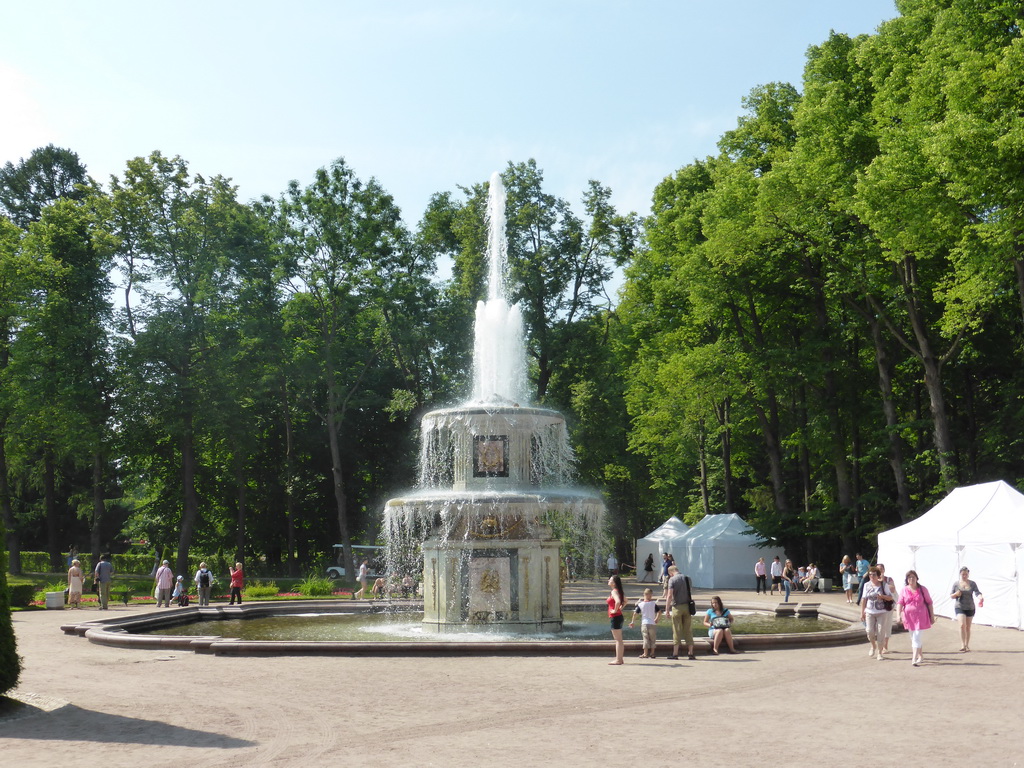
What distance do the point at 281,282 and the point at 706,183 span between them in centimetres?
1930

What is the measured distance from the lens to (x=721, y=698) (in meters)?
12.0

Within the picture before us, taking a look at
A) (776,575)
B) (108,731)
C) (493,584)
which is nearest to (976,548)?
(493,584)

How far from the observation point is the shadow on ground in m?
9.71

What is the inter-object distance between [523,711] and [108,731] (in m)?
4.30

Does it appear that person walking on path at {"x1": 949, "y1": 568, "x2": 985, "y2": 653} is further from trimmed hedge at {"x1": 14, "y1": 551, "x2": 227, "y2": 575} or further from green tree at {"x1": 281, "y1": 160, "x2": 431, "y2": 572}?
trimmed hedge at {"x1": 14, "y1": 551, "x2": 227, "y2": 575}

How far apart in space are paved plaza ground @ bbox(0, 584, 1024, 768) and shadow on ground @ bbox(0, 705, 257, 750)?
0.08 feet

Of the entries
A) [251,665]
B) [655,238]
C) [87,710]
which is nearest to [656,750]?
[87,710]

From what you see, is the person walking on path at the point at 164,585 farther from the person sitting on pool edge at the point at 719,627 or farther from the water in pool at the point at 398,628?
the person sitting on pool edge at the point at 719,627

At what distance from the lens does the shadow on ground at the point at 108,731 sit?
971cm

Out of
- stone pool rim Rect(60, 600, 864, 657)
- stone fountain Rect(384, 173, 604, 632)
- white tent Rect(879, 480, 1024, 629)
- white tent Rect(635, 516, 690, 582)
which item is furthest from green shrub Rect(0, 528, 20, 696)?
white tent Rect(635, 516, 690, 582)

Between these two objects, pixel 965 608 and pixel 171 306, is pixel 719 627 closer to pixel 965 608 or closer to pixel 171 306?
pixel 965 608

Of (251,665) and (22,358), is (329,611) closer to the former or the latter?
(251,665)

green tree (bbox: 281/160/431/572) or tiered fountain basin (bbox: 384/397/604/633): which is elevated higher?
green tree (bbox: 281/160/431/572)

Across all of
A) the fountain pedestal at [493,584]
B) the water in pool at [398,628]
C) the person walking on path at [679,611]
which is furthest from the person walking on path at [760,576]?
the person walking on path at [679,611]
